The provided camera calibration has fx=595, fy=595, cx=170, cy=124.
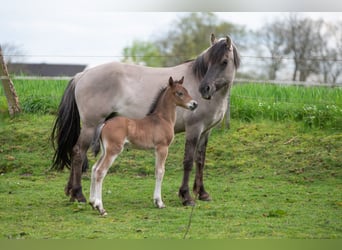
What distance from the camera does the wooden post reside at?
12.0 metres

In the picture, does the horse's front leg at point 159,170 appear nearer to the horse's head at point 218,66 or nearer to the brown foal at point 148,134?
the brown foal at point 148,134

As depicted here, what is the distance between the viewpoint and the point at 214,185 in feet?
29.7

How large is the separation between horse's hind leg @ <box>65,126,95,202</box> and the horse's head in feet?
5.22

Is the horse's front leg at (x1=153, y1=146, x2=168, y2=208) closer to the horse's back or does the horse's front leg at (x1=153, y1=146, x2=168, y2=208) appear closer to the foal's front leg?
the foal's front leg

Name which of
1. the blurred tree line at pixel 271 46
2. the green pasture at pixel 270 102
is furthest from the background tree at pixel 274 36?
the green pasture at pixel 270 102

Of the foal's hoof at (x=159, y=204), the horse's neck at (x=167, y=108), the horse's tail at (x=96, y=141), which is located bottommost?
the foal's hoof at (x=159, y=204)

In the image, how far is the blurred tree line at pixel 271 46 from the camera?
18.3 m

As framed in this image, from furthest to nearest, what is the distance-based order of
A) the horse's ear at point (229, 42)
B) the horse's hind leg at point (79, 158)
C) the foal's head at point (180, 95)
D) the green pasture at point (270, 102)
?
the green pasture at point (270, 102) → the horse's hind leg at point (79, 158) → the horse's ear at point (229, 42) → the foal's head at point (180, 95)

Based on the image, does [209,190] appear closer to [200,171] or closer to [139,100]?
[200,171]

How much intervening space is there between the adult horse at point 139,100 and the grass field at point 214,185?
1.75 ft

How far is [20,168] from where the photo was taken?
1026cm

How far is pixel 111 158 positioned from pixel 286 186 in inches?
130

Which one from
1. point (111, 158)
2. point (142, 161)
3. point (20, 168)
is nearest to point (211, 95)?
point (111, 158)

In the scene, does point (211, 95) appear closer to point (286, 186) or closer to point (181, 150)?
point (286, 186)
